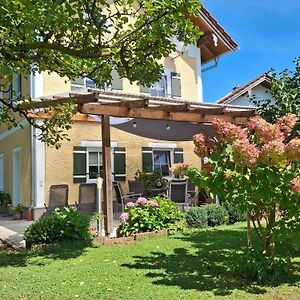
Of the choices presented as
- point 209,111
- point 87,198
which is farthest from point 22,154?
point 209,111

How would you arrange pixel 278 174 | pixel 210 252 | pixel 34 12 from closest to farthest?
pixel 34 12
pixel 278 174
pixel 210 252

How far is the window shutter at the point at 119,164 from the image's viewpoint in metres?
15.1

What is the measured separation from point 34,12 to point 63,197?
629cm

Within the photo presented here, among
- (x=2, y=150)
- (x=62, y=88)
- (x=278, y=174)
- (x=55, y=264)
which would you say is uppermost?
(x=62, y=88)

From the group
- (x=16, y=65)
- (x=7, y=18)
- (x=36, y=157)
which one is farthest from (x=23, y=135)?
(x=7, y=18)

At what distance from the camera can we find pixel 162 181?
14797 millimetres

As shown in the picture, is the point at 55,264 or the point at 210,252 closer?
the point at 55,264

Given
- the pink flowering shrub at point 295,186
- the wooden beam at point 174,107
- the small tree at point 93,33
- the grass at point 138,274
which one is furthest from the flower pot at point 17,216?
the pink flowering shrub at point 295,186

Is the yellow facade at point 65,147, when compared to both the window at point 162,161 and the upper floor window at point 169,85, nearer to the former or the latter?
the upper floor window at point 169,85

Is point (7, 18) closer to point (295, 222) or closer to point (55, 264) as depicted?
A: point (55, 264)

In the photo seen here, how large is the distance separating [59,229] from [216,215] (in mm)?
4466

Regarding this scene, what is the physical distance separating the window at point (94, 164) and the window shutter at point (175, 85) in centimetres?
433

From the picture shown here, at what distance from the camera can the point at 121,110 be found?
9.86 meters

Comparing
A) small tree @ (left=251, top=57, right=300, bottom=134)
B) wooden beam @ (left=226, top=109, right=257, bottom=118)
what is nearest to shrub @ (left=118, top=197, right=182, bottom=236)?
small tree @ (left=251, top=57, right=300, bottom=134)
